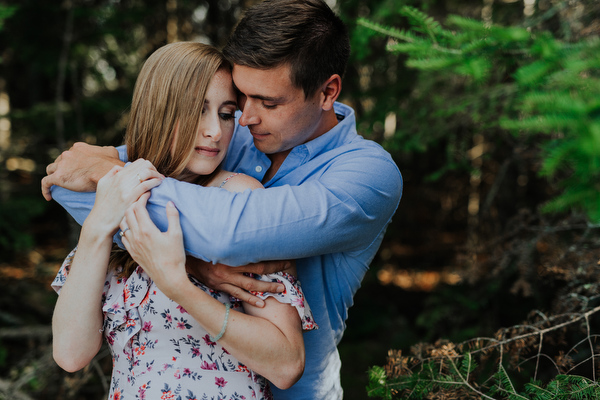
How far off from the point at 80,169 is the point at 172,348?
0.72 m

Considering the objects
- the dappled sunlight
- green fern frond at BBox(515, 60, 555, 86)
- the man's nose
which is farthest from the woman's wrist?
the dappled sunlight

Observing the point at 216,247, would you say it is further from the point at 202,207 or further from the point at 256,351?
the point at 256,351

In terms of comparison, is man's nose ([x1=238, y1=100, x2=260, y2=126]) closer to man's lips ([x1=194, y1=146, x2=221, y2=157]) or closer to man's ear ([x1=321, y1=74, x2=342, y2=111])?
man's lips ([x1=194, y1=146, x2=221, y2=157])

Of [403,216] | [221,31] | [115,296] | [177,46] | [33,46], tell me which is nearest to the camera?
[115,296]

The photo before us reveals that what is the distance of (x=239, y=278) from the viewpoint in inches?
60.3

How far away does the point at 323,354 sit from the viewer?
198 centimetres

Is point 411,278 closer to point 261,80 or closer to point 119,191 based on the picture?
point 261,80

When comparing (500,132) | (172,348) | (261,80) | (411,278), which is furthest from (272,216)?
(411,278)

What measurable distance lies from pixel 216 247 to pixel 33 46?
3.73 metres

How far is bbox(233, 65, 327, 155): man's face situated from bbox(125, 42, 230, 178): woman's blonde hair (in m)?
0.14

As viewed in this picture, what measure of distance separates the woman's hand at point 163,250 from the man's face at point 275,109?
2.15 feet

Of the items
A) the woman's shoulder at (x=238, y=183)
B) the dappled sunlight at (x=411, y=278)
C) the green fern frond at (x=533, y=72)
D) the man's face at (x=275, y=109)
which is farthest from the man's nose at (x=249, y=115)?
the dappled sunlight at (x=411, y=278)

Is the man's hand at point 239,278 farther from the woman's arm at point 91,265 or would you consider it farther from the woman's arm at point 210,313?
the woman's arm at point 91,265

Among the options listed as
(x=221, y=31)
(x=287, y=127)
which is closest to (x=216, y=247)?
(x=287, y=127)
